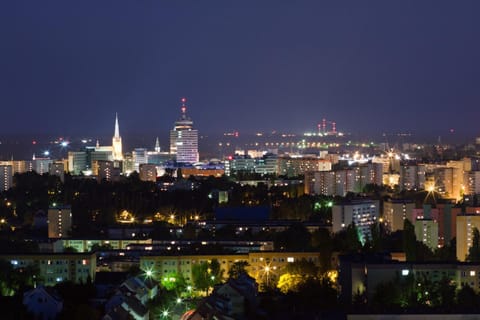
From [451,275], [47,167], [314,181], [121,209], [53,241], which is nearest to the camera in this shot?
[451,275]

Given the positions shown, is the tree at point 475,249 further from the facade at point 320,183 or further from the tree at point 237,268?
the facade at point 320,183

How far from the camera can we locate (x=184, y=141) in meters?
35.4

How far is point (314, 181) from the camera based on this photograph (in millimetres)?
21016

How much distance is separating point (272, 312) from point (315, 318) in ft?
1.58

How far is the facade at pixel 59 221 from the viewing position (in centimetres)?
1462

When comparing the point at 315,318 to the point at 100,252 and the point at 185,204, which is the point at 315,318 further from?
the point at 185,204

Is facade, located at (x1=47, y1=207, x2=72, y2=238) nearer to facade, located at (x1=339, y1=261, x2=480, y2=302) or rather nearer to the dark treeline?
the dark treeline

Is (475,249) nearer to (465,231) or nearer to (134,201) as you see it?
(465,231)

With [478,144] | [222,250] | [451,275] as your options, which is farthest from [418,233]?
[478,144]

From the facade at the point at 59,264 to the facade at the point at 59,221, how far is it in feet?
13.4

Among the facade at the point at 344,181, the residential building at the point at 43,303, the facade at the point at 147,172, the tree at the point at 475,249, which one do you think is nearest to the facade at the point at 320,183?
the facade at the point at 344,181

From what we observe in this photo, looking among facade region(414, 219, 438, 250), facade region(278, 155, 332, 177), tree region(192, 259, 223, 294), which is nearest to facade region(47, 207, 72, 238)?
tree region(192, 259, 223, 294)

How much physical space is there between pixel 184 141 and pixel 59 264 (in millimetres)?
25138

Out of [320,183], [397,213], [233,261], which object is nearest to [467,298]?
[233,261]
